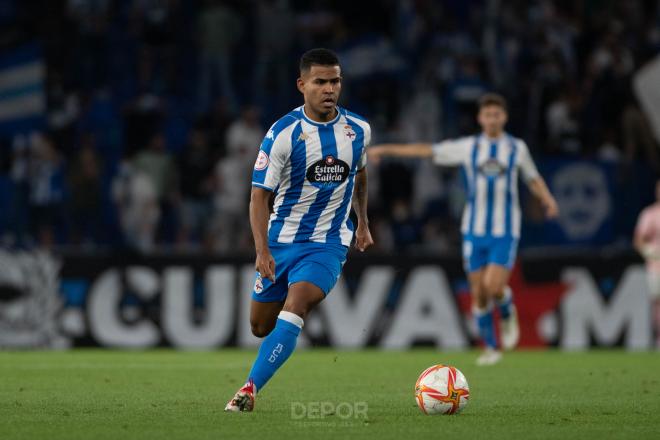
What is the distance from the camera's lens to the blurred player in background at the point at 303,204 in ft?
23.0

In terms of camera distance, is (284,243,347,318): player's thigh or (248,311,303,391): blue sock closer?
(248,311,303,391): blue sock

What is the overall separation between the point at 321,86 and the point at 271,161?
517mm

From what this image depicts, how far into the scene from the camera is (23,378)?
9805 mm

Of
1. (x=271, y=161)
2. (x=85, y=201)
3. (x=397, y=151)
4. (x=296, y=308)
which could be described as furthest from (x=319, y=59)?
(x=85, y=201)

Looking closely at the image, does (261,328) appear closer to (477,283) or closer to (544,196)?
(544,196)

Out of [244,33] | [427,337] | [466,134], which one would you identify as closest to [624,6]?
[466,134]

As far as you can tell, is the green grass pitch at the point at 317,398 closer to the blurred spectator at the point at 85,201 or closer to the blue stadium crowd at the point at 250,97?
the blurred spectator at the point at 85,201

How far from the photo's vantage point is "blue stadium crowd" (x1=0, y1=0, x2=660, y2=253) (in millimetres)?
16406

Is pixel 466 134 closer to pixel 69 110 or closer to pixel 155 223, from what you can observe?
pixel 155 223

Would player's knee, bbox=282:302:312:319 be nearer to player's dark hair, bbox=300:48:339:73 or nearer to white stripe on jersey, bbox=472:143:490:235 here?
player's dark hair, bbox=300:48:339:73

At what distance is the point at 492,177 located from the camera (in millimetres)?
12258

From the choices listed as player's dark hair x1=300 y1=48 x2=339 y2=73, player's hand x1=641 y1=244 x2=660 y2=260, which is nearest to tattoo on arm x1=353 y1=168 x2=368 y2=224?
player's dark hair x1=300 y1=48 x2=339 y2=73

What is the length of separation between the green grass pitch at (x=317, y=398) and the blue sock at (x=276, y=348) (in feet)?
0.73

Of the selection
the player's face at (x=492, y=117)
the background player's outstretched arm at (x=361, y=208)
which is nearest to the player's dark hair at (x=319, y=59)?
→ the background player's outstretched arm at (x=361, y=208)
